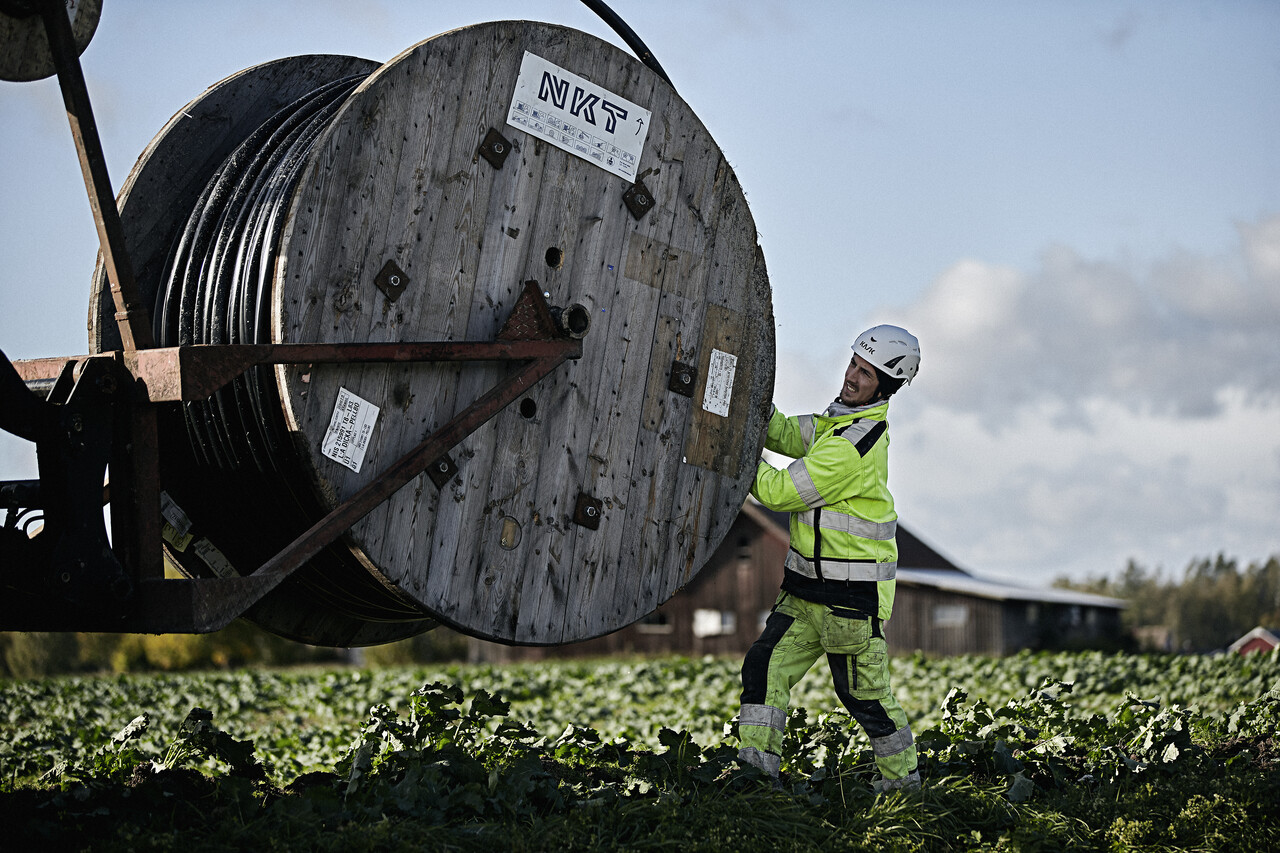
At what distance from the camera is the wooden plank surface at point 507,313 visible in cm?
447

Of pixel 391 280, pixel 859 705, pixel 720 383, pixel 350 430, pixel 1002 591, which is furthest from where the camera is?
pixel 1002 591

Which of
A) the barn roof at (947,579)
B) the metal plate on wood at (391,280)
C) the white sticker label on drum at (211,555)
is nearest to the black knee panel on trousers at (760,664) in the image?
the metal plate on wood at (391,280)

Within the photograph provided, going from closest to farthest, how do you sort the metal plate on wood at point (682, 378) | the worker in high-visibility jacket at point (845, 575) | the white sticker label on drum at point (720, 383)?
the worker in high-visibility jacket at point (845, 575) → the metal plate on wood at point (682, 378) → the white sticker label on drum at point (720, 383)

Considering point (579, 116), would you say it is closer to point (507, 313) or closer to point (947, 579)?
point (507, 313)

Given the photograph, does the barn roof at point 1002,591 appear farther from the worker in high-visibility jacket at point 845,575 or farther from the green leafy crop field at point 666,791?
the worker in high-visibility jacket at point 845,575

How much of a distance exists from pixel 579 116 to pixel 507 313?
0.86 meters

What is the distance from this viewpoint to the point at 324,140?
437 cm

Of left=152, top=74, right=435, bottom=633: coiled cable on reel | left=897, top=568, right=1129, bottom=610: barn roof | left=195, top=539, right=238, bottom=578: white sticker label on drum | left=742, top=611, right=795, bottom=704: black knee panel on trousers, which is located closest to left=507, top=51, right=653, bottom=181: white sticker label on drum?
left=152, top=74, right=435, bottom=633: coiled cable on reel

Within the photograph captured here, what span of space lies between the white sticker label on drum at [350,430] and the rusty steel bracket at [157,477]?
0.13m

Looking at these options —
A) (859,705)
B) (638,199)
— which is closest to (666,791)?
(859,705)

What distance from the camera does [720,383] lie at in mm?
5598

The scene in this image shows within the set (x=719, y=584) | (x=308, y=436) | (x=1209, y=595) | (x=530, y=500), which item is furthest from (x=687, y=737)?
(x=1209, y=595)

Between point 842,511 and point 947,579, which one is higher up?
point 947,579

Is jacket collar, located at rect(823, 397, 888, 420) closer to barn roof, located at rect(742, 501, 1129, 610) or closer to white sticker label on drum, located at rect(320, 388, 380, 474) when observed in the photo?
white sticker label on drum, located at rect(320, 388, 380, 474)
